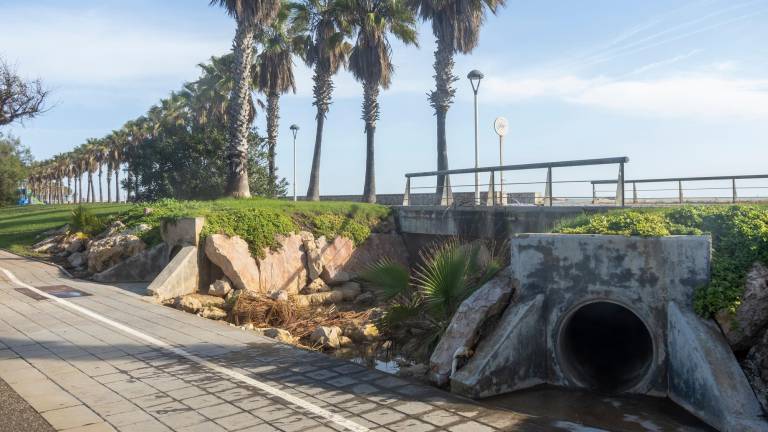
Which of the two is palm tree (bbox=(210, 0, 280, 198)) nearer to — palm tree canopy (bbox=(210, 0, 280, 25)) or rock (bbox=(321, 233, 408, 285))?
palm tree canopy (bbox=(210, 0, 280, 25))

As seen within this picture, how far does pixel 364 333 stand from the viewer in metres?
11.8

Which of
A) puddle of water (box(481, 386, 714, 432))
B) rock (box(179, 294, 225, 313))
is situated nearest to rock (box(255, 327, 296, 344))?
rock (box(179, 294, 225, 313))

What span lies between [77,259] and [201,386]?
11.8 meters

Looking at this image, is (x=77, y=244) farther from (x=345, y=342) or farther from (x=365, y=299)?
(x=345, y=342)

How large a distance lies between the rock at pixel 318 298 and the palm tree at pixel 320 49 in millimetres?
12445

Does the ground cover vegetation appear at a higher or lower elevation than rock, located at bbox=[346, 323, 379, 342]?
higher

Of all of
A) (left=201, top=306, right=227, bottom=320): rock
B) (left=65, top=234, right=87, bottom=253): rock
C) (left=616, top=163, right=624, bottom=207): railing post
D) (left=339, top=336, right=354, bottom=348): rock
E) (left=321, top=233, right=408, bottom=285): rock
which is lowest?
(left=339, top=336, right=354, bottom=348): rock

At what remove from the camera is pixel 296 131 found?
3419 cm

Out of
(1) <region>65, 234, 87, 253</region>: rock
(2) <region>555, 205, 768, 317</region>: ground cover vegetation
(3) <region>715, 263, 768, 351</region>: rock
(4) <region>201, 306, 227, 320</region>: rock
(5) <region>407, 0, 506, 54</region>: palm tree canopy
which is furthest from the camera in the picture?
(5) <region>407, 0, 506, 54</region>: palm tree canopy

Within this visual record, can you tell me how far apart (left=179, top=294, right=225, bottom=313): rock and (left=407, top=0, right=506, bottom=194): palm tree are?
13.6 meters

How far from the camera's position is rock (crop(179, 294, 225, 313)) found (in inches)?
508

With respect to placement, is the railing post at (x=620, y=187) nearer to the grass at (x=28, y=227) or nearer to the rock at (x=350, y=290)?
the rock at (x=350, y=290)

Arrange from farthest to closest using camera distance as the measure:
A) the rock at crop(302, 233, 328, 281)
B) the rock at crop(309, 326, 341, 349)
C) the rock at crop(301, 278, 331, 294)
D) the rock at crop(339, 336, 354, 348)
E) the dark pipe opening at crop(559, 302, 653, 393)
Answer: the rock at crop(302, 233, 328, 281)
the rock at crop(301, 278, 331, 294)
the rock at crop(339, 336, 354, 348)
the rock at crop(309, 326, 341, 349)
the dark pipe opening at crop(559, 302, 653, 393)

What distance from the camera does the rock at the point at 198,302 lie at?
42.3ft
